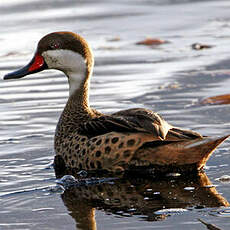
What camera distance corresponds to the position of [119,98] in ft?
31.4

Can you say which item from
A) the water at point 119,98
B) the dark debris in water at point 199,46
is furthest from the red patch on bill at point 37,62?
the dark debris in water at point 199,46

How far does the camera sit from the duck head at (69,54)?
7.84 meters

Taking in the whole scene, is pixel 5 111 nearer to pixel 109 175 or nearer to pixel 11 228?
pixel 109 175

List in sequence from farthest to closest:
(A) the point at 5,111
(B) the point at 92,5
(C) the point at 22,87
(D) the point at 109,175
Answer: (B) the point at 92,5
(C) the point at 22,87
(A) the point at 5,111
(D) the point at 109,175

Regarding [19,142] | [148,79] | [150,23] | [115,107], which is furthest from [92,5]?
[19,142]

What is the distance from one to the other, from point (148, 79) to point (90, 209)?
4821 mm

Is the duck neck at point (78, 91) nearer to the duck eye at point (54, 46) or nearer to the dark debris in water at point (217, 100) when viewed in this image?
the duck eye at point (54, 46)

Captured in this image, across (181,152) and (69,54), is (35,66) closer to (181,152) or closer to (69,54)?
(69,54)

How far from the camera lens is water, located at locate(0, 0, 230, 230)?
5762 mm

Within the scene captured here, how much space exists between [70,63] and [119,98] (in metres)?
1.80

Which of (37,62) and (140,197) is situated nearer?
(140,197)

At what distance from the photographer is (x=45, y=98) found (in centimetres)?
968

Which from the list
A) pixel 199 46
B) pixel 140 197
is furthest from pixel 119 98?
pixel 140 197

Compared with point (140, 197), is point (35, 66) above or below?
above
